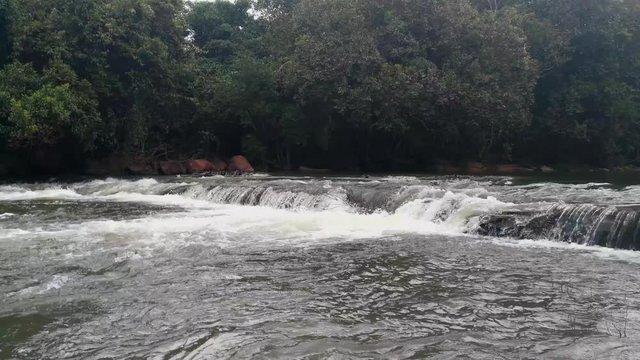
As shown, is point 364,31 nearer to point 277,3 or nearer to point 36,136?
point 277,3

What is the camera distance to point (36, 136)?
2155 centimetres

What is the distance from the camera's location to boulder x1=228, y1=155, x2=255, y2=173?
27078 millimetres

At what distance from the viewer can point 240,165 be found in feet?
89.7

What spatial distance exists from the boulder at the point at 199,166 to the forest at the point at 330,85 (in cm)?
219

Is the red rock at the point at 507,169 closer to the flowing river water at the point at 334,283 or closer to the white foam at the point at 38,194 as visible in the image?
the flowing river water at the point at 334,283

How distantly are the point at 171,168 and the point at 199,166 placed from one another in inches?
52.9


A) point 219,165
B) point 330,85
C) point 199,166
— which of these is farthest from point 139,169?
point 330,85

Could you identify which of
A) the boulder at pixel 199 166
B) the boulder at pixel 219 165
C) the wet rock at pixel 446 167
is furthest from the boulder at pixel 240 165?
the wet rock at pixel 446 167

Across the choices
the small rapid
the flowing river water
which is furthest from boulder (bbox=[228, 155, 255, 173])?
the flowing river water

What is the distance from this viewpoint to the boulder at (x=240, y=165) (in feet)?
88.8

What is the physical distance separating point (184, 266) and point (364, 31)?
63.4ft

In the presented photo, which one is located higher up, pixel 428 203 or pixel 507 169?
pixel 507 169

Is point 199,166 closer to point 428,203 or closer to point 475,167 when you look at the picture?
point 475,167

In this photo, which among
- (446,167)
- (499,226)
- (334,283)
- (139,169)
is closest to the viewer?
(334,283)
